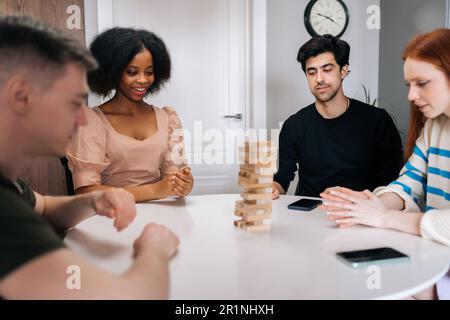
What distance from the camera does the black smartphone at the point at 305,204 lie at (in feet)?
5.95

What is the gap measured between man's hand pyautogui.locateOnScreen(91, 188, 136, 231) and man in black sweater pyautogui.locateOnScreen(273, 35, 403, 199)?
4.49ft

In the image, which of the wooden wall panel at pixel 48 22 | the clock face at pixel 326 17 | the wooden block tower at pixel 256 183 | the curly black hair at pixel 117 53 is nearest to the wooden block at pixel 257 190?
the wooden block tower at pixel 256 183

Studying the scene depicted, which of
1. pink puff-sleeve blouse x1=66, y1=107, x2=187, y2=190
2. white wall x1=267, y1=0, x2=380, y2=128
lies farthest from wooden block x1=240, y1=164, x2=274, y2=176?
white wall x1=267, y1=0, x2=380, y2=128

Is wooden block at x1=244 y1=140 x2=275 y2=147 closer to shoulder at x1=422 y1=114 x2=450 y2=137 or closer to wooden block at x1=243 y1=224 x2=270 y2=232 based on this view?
wooden block at x1=243 y1=224 x2=270 y2=232

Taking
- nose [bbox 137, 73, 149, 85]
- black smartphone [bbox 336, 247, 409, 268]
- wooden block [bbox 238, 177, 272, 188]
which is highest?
nose [bbox 137, 73, 149, 85]

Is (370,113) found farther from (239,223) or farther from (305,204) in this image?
(239,223)

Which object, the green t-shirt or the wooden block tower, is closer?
the green t-shirt

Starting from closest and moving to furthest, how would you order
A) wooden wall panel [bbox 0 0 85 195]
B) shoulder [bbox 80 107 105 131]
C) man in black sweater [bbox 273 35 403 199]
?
shoulder [bbox 80 107 105 131] < man in black sweater [bbox 273 35 403 199] < wooden wall panel [bbox 0 0 85 195]

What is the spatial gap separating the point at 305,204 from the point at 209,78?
2136 millimetres

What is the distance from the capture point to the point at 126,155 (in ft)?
7.18

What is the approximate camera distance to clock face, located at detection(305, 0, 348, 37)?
12.8ft

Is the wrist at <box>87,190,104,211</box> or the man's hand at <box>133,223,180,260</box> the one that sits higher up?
the wrist at <box>87,190,104,211</box>

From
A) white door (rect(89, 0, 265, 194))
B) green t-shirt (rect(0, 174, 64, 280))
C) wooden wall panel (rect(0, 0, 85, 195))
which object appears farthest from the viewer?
white door (rect(89, 0, 265, 194))

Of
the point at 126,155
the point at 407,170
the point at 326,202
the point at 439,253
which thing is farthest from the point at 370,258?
the point at 126,155
